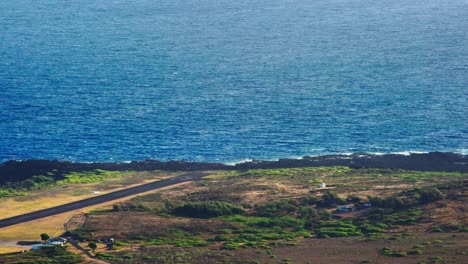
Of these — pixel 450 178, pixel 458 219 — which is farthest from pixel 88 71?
pixel 458 219

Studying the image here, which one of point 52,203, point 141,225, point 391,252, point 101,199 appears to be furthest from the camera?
point 101,199

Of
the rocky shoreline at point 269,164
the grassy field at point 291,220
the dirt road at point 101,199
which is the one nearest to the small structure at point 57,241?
the grassy field at point 291,220

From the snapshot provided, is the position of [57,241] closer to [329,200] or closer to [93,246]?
[93,246]

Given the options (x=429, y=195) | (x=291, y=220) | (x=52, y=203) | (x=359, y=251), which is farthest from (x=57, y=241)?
(x=429, y=195)

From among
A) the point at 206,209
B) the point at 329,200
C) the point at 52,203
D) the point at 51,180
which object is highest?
the point at 51,180

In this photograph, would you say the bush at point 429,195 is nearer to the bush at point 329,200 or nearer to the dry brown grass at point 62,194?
the bush at point 329,200

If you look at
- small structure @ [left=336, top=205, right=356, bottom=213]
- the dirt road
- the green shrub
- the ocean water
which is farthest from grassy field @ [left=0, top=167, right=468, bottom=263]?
the ocean water
